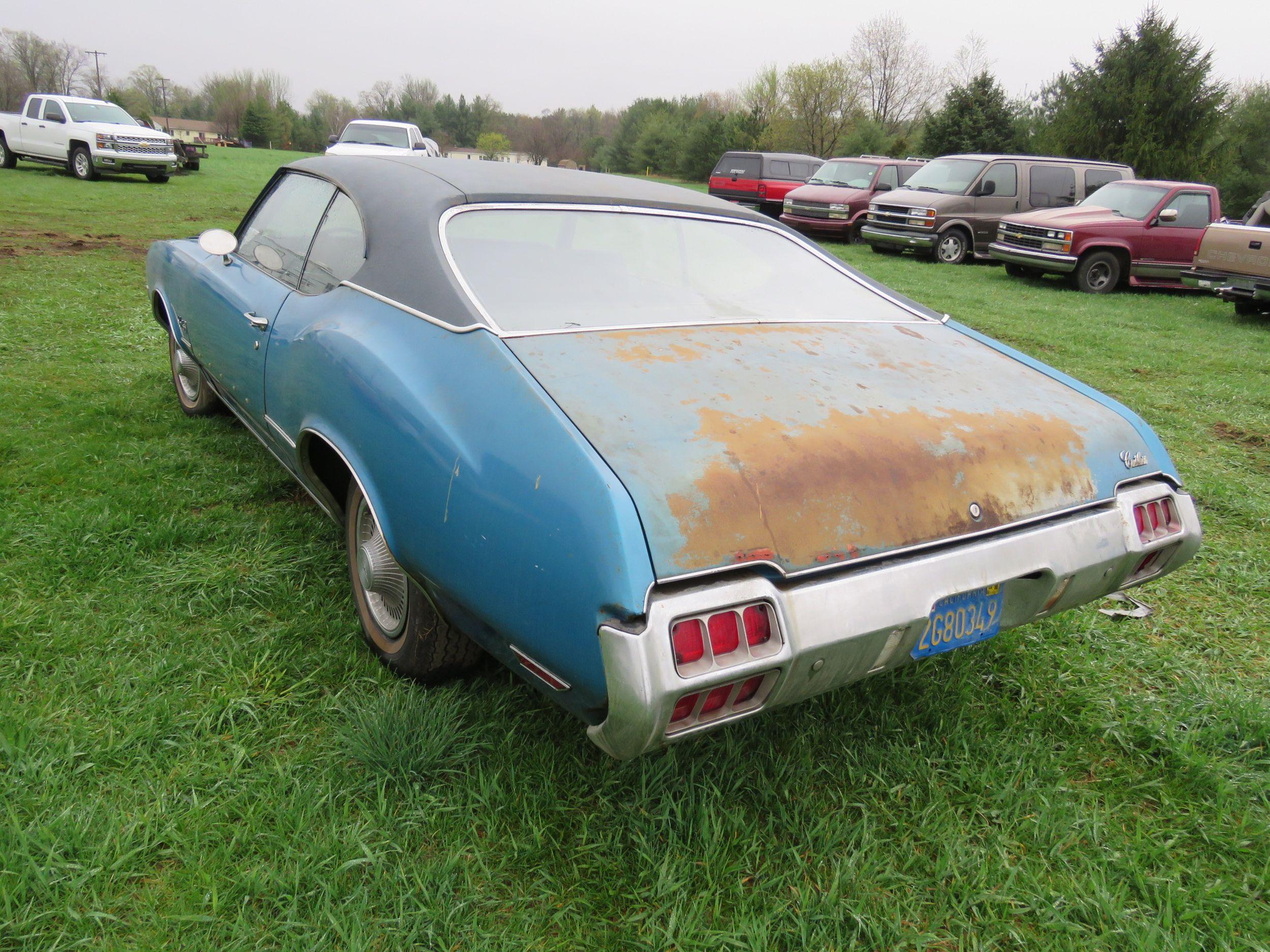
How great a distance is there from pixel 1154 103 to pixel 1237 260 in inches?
673

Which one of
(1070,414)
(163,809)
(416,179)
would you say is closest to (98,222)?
(416,179)

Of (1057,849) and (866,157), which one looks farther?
(866,157)

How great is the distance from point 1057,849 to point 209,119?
355ft

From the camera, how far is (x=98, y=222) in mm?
11805

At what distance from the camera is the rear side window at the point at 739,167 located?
1855 centimetres

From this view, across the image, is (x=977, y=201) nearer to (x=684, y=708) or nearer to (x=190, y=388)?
(x=190, y=388)

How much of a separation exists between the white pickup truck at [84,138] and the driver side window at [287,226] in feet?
55.1

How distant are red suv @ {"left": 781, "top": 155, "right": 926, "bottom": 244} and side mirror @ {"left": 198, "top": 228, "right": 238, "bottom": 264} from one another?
13229 millimetres

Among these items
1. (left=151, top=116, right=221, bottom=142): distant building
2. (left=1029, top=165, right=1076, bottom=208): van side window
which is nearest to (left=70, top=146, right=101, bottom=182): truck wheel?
(left=1029, top=165, right=1076, bottom=208): van side window

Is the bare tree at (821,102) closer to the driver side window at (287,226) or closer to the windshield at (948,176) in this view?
the windshield at (948,176)

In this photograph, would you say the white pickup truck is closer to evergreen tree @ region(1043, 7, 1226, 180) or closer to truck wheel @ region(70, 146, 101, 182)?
truck wheel @ region(70, 146, 101, 182)

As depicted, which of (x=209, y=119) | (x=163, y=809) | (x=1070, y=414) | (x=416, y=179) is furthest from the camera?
(x=209, y=119)

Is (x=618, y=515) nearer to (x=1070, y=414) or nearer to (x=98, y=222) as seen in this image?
(x=1070, y=414)

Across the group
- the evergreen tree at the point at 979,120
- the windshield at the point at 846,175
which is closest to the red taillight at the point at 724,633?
the windshield at the point at 846,175
